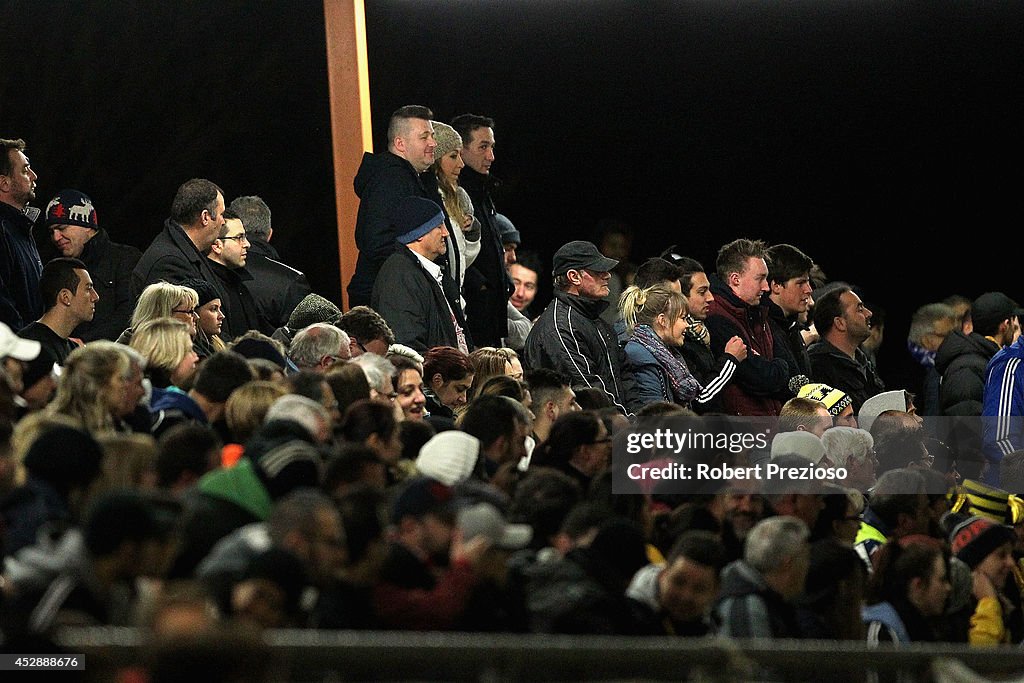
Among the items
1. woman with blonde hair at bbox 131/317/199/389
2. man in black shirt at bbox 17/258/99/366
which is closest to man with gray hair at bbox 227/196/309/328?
man in black shirt at bbox 17/258/99/366

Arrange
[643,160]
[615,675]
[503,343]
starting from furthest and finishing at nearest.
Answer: [643,160], [503,343], [615,675]

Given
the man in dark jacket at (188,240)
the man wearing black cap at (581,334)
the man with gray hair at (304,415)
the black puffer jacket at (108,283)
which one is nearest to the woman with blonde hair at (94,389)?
the man with gray hair at (304,415)

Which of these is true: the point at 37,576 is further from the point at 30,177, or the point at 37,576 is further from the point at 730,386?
the point at 730,386

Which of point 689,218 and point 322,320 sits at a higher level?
point 689,218

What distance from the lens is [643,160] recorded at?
1338cm

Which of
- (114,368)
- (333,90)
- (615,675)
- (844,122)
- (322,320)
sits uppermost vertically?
(844,122)

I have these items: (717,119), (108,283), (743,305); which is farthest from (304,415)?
(717,119)

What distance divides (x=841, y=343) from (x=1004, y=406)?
1.26 metres

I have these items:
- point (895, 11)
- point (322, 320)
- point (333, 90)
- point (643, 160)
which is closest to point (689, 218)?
point (643, 160)

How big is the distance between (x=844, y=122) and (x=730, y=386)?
16.0 ft

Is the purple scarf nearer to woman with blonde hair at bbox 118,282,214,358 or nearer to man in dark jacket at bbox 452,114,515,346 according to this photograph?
man in dark jacket at bbox 452,114,515,346

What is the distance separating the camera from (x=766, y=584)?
5.40m

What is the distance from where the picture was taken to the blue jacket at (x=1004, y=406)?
9.12 meters

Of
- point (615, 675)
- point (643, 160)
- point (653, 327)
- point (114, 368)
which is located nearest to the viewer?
point (615, 675)
